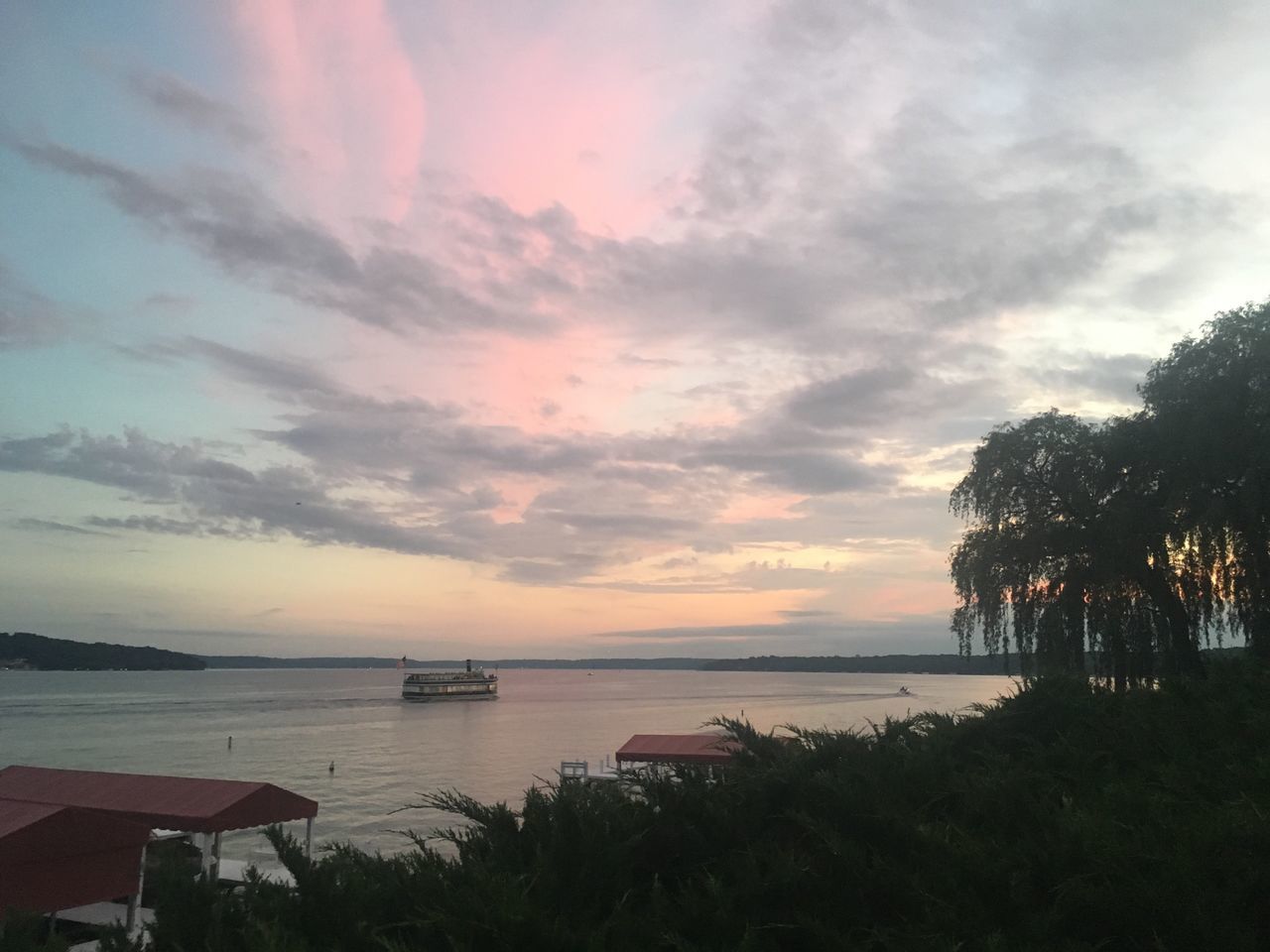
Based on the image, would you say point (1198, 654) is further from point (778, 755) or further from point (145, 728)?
point (145, 728)

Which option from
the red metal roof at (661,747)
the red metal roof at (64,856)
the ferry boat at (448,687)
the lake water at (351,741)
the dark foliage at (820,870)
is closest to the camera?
the dark foliage at (820,870)

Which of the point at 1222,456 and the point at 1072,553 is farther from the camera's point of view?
the point at 1072,553

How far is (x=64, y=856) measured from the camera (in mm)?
15438

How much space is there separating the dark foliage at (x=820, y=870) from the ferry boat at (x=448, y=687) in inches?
5948

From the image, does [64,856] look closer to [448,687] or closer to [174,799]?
[174,799]

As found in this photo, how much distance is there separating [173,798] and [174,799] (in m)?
0.07

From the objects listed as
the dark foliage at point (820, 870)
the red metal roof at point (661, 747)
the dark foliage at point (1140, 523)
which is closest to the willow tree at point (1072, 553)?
the dark foliage at point (1140, 523)

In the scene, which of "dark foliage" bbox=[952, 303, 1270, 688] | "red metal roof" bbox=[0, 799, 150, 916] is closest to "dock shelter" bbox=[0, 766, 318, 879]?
"red metal roof" bbox=[0, 799, 150, 916]

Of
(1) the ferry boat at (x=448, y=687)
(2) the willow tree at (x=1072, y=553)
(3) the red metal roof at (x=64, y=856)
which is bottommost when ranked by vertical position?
(1) the ferry boat at (x=448, y=687)

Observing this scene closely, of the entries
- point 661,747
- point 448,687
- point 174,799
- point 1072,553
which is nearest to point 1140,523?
point 1072,553

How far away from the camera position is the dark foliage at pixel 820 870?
177 inches

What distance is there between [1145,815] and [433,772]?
58133 mm

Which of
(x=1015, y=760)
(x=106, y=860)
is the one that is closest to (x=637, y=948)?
(x=1015, y=760)

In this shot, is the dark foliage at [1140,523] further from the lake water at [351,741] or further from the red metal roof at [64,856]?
the red metal roof at [64,856]
